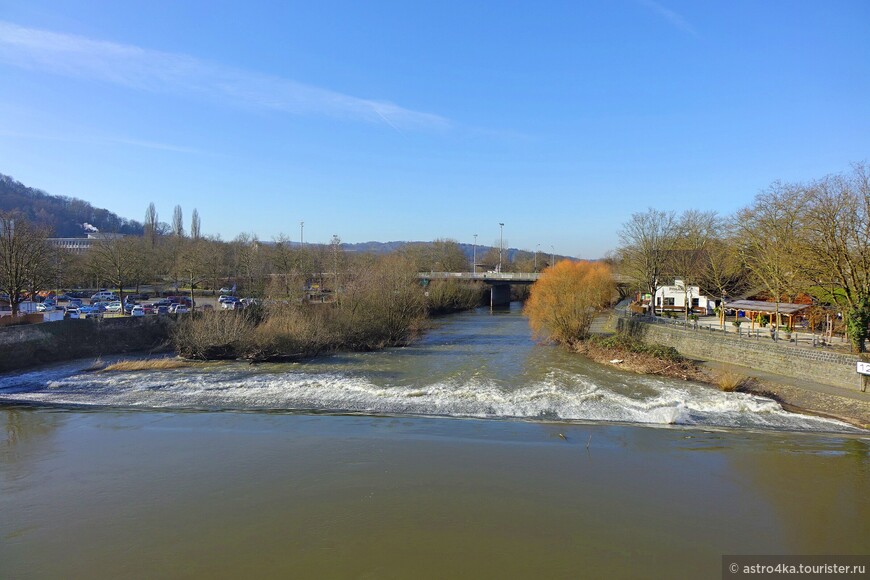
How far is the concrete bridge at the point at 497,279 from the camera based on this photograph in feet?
231

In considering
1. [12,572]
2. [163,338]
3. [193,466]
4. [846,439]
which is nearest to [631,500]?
[846,439]

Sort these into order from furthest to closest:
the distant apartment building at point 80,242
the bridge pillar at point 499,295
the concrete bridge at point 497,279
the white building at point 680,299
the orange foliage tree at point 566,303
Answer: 1. the bridge pillar at point 499,295
2. the concrete bridge at point 497,279
3. the distant apartment building at point 80,242
4. the white building at point 680,299
5. the orange foliage tree at point 566,303

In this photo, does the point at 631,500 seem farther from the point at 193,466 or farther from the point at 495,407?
the point at 193,466

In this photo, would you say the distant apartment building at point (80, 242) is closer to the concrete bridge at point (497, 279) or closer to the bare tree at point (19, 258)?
the bare tree at point (19, 258)

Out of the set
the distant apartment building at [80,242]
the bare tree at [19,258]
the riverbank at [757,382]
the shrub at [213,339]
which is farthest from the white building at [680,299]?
the distant apartment building at [80,242]

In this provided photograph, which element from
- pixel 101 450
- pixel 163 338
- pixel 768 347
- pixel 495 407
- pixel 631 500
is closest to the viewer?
pixel 631 500

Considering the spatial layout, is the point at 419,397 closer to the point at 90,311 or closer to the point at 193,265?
the point at 90,311

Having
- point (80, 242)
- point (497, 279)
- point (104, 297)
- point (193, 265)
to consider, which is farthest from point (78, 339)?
point (80, 242)

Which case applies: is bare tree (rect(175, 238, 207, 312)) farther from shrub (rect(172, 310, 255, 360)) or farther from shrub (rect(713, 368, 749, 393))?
shrub (rect(713, 368, 749, 393))

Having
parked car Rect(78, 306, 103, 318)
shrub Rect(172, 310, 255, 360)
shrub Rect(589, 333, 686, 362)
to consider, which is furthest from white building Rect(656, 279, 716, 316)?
parked car Rect(78, 306, 103, 318)

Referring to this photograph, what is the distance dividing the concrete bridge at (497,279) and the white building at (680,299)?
7247mm

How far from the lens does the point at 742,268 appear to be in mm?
43344

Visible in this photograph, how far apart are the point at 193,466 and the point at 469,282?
2630 inches

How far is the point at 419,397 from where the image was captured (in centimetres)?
2070
